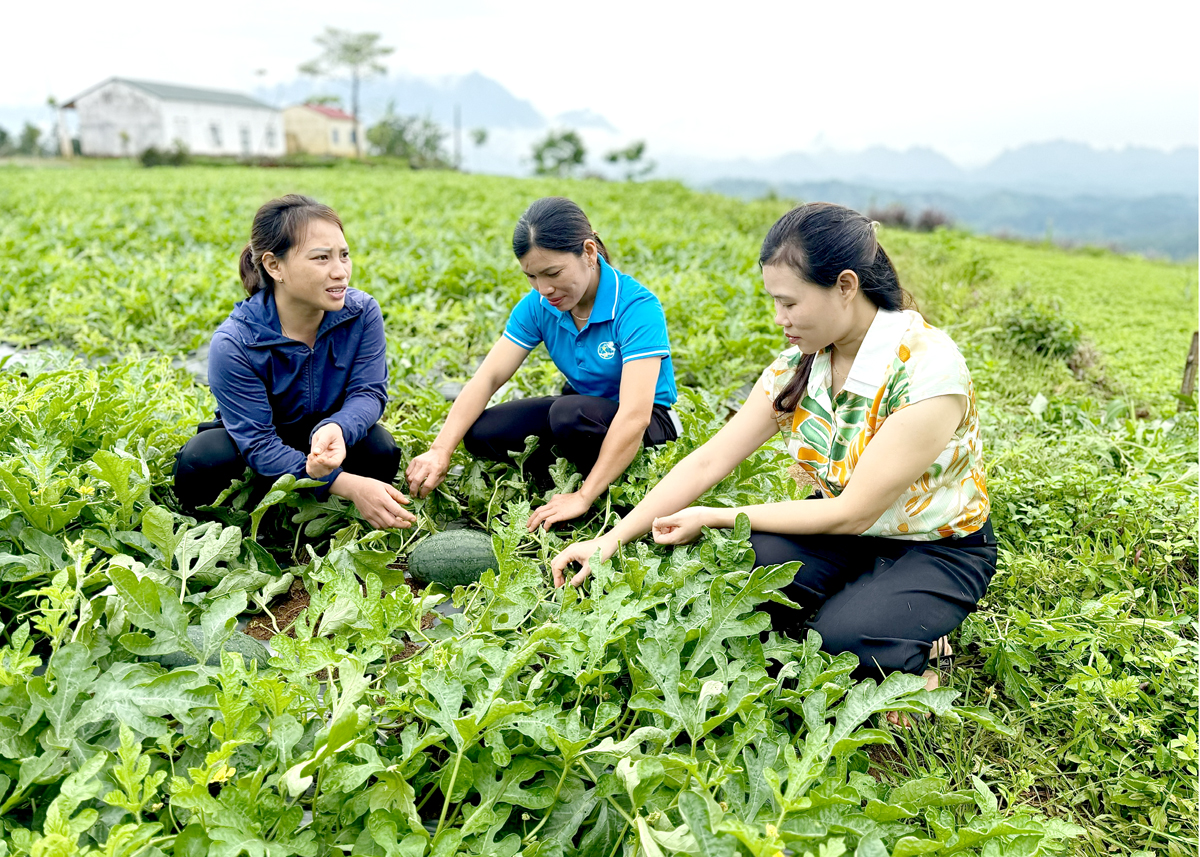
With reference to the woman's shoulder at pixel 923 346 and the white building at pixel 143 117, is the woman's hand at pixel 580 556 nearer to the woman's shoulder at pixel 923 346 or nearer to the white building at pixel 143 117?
the woman's shoulder at pixel 923 346

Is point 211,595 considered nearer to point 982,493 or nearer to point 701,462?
point 701,462

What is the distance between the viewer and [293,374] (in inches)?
122

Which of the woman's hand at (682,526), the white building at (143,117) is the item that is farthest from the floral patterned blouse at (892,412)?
the white building at (143,117)

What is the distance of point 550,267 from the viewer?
116 inches

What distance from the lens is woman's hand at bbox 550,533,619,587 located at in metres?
2.43

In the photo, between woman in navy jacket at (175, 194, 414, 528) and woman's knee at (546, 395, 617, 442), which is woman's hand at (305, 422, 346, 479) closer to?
woman in navy jacket at (175, 194, 414, 528)

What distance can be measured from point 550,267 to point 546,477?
37.1 inches

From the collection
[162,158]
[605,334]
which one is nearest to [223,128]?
[162,158]

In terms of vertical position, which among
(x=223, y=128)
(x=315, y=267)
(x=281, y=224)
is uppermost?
(x=223, y=128)

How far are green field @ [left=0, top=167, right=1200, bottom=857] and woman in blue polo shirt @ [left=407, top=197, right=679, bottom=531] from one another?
Result: 0.16 m

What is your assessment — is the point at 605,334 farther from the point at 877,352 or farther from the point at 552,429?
the point at 877,352

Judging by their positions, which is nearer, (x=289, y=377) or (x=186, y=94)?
(x=289, y=377)

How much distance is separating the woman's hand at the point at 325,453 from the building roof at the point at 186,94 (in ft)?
199

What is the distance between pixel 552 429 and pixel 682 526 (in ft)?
3.09
